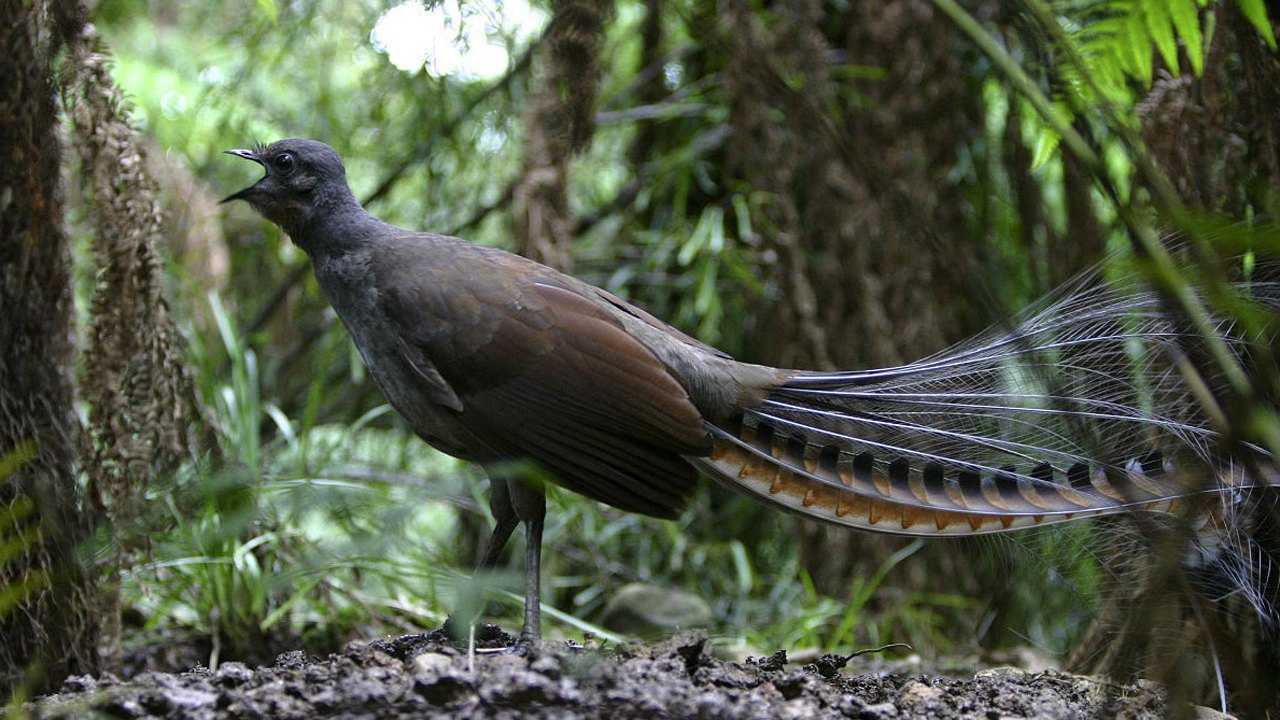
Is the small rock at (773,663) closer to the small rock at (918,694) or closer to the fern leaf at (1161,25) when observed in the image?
the small rock at (918,694)

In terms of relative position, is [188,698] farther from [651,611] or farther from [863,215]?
[863,215]

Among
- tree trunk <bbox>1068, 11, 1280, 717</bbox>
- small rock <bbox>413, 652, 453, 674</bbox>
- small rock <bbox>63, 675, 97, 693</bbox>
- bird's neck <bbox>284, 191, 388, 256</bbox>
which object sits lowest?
small rock <bbox>63, 675, 97, 693</bbox>

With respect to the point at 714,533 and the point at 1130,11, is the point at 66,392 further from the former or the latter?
the point at 714,533

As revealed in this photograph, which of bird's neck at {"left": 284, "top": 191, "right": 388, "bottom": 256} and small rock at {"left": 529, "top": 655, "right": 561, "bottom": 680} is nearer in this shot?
small rock at {"left": 529, "top": 655, "right": 561, "bottom": 680}

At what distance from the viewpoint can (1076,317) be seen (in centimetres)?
269

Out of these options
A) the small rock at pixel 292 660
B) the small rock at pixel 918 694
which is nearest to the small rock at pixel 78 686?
the small rock at pixel 292 660

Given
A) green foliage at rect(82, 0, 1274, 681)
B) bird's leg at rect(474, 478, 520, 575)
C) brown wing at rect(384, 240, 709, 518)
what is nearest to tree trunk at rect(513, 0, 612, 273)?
green foliage at rect(82, 0, 1274, 681)

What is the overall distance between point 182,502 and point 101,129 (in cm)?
129

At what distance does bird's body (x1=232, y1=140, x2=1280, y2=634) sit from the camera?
259 centimetres

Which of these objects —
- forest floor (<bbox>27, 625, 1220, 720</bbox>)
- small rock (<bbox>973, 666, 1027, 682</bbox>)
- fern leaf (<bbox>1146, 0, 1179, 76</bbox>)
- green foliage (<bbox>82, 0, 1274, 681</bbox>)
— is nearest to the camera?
forest floor (<bbox>27, 625, 1220, 720</bbox>)

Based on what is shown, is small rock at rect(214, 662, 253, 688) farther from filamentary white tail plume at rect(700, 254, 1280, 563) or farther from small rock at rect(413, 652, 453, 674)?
filamentary white tail plume at rect(700, 254, 1280, 563)

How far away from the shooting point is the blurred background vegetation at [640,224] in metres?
3.36

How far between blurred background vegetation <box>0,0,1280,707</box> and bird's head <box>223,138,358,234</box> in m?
0.36

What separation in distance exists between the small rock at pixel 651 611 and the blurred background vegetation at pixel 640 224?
0.11 feet
